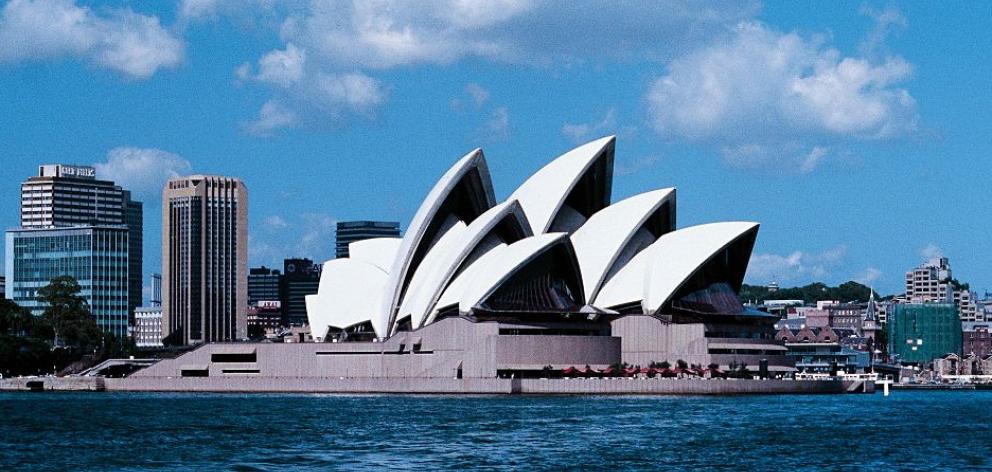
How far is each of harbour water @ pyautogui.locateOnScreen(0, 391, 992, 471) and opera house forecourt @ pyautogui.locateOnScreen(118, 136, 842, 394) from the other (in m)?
12.1

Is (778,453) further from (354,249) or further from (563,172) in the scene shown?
(354,249)

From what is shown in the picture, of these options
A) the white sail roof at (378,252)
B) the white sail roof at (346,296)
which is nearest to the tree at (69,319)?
the white sail roof at (346,296)

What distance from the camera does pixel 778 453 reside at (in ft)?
182

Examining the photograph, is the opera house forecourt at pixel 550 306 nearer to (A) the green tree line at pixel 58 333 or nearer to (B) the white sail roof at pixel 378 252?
(B) the white sail roof at pixel 378 252

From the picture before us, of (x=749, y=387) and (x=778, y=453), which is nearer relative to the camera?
(x=778, y=453)

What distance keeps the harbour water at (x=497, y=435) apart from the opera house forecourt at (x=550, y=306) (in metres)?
12.1

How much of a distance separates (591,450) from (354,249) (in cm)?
6864

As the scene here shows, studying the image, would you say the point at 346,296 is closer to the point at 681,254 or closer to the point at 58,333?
the point at 681,254

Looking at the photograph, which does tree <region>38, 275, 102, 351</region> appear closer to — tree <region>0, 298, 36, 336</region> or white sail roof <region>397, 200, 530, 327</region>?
tree <region>0, 298, 36, 336</region>

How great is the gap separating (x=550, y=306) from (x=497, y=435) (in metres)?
45.4

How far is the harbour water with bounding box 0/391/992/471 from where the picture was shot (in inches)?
→ 2030

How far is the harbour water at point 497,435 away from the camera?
169ft

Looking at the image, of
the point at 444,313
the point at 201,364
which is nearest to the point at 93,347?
the point at 201,364

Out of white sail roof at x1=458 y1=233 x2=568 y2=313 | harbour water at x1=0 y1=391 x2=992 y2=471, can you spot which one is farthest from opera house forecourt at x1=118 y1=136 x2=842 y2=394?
harbour water at x1=0 y1=391 x2=992 y2=471
